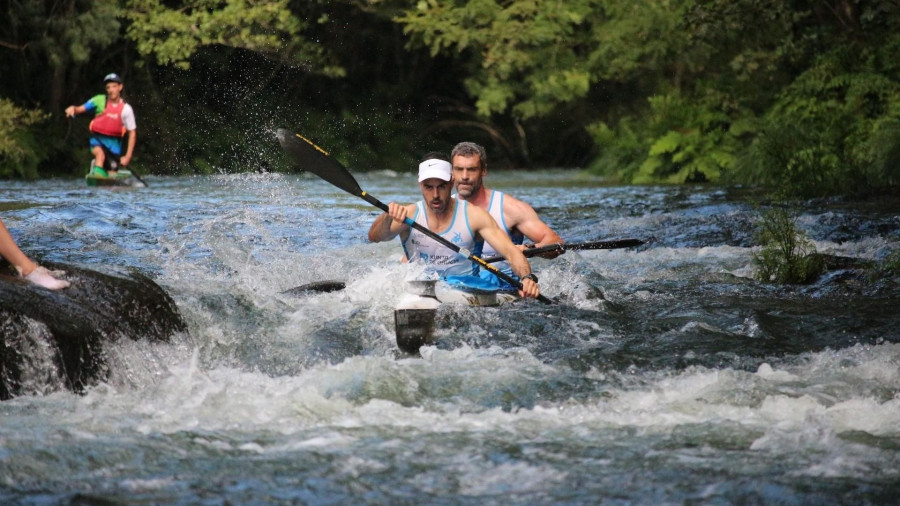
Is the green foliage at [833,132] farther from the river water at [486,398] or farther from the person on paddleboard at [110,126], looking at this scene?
the person on paddleboard at [110,126]

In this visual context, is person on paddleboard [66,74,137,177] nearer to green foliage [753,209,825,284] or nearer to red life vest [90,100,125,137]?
red life vest [90,100,125,137]

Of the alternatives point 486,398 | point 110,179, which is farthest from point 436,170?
point 110,179

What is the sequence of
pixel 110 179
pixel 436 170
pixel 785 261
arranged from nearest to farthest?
pixel 436 170
pixel 785 261
pixel 110 179

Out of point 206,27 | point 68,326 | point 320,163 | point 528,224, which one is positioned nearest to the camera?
point 68,326

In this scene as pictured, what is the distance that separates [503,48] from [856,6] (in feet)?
28.9

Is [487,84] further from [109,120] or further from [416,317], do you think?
[416,317]

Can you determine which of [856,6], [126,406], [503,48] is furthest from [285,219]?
[503,48]

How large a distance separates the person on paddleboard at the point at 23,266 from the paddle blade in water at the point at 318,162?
6.95 ft

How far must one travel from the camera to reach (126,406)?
520 cm

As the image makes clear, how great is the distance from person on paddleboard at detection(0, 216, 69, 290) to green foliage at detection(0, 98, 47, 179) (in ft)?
44.0

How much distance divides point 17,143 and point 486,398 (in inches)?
620

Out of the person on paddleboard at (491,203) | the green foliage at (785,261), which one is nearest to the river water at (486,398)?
the green foliage at (785,261)

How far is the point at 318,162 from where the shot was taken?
304 inches

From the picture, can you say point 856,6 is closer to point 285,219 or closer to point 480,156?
point 285,219
